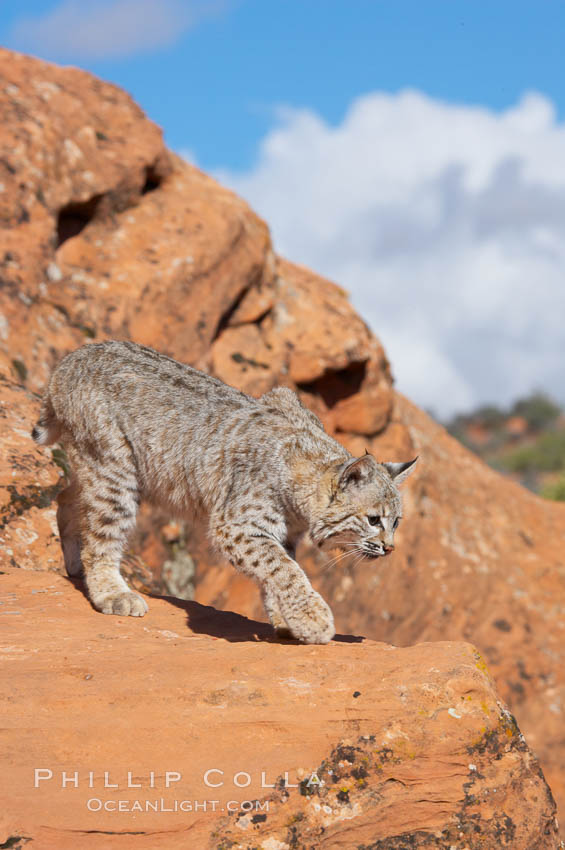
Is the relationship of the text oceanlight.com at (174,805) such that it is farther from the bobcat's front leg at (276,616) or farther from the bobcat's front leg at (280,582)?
the bobcat's front leg at (276,616)

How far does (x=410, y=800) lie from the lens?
426 centimetres

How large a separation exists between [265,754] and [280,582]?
1344mm

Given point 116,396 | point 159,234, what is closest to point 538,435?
point 159,234

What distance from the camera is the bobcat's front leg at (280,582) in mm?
5336

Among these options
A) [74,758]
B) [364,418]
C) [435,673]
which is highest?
[364,418]

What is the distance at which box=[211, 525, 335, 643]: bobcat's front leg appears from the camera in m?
5.34

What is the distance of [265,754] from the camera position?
Result: 4305 millimetres

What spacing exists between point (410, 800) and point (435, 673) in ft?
2.12

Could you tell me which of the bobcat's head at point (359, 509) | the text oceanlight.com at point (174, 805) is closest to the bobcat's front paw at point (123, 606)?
the bobcat's head at point (359, 509)

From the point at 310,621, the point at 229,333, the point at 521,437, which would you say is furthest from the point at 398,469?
the point at 521,437

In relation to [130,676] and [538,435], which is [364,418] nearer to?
[130,676]

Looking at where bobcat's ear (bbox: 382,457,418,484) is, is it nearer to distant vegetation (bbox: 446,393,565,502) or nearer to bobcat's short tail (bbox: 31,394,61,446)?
bobcat's short tail (bbox: 31,394,61,446)

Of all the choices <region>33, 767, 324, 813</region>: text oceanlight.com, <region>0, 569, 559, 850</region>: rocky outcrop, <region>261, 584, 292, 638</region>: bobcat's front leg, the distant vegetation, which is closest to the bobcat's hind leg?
<region>261, 584, 292, 638</region>: bobcat's front leg

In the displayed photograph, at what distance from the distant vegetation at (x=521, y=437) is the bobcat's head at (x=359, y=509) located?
77.6 feet
